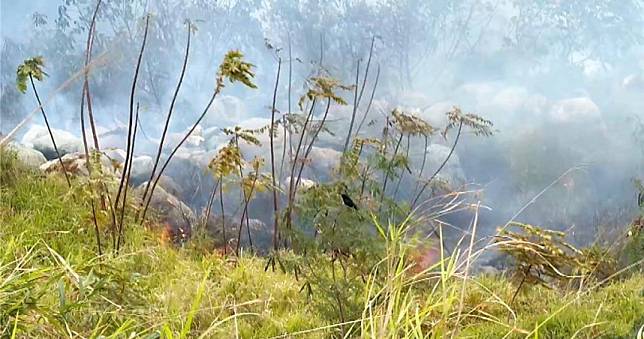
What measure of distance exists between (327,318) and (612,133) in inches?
44.2

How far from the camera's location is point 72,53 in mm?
2299

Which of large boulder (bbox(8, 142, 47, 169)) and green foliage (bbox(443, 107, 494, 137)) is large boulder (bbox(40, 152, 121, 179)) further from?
green foliage (bbox(443, 107, 494, 137))

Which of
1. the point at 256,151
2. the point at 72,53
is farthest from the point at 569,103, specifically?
the point at 72,53

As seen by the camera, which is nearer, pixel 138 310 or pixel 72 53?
pixel 138 310

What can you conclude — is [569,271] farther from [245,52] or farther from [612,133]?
[245,52]

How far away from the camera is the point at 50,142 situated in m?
2.31

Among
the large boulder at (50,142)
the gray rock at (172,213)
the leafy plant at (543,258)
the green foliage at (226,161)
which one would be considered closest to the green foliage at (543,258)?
the leafy plant at (543,258)

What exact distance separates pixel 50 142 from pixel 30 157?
0.27ft

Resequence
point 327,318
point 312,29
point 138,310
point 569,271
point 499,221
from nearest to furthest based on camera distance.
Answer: point 138,310, point 327,318, point 569,271, point 499,221, point 312,29

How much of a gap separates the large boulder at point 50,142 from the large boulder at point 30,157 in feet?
0.04

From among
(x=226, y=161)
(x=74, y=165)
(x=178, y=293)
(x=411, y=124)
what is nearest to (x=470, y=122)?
(x=411, y=124)

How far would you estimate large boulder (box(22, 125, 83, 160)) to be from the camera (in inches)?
90.6

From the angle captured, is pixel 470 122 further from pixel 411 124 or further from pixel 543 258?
pixel 543 258

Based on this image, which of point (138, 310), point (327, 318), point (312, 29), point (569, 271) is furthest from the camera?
point (312, 29)
